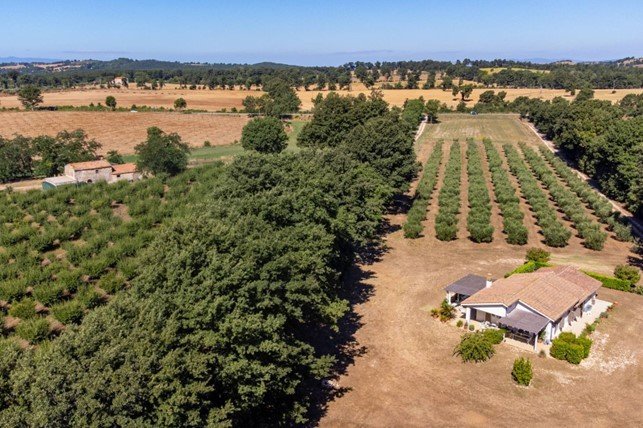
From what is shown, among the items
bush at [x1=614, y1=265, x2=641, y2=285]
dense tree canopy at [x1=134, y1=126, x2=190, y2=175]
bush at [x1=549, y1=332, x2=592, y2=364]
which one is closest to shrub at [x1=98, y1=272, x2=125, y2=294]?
bush at [x1=549, y1=332, x2=592, y2=364]

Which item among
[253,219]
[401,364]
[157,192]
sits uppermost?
[253,219]

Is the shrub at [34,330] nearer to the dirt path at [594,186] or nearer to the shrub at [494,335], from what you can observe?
the shrub at [494,335]

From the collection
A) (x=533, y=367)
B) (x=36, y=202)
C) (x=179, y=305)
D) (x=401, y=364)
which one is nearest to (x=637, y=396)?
(x=533, y=367)

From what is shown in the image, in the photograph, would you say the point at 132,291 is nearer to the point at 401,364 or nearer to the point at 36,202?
the point at 401,364

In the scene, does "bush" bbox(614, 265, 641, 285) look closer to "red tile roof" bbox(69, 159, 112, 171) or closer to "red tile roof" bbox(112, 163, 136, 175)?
"red tile roof" bbox(112, 163, 136, 175)

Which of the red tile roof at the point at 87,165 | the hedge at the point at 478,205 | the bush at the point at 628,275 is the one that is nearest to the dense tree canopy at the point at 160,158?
the red tile roof at the point at 87,165
